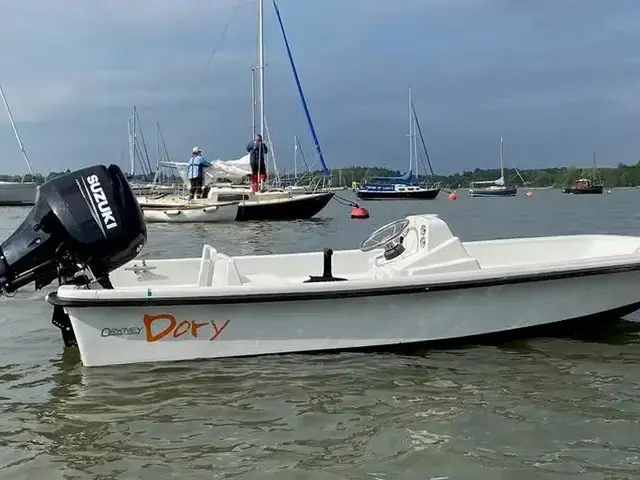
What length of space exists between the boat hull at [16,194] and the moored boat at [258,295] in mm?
54725

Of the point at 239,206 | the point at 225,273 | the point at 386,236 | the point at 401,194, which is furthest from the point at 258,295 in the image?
the point at 401,194

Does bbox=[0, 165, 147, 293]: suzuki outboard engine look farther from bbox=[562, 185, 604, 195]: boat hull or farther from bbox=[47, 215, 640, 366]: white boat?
bbox=[562, 185, 604, 195]: boat hull

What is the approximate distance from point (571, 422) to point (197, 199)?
28214 mm

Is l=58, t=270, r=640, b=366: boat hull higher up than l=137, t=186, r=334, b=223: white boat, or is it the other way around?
l=137, t=186, r=334, b=223: white boat

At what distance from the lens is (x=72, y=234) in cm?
640

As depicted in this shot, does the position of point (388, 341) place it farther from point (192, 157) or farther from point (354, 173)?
point (354, 173)

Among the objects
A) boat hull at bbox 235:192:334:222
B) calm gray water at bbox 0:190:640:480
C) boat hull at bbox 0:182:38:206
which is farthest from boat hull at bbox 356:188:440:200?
calm gray water at bbox 0:190:640:480

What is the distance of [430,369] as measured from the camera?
676 centimetres

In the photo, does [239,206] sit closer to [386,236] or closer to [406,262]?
[386,236]

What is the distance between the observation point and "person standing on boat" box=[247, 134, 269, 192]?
33.4 m

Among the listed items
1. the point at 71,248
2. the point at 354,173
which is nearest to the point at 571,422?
the point at 71,248

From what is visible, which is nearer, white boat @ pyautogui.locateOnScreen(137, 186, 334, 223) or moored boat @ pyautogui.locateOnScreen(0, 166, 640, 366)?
moored boat @ pyautogui.locateOnScreen(0, 166, 640, 366)

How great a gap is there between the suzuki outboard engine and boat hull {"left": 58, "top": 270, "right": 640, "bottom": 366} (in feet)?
1.34

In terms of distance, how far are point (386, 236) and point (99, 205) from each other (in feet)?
11.0
